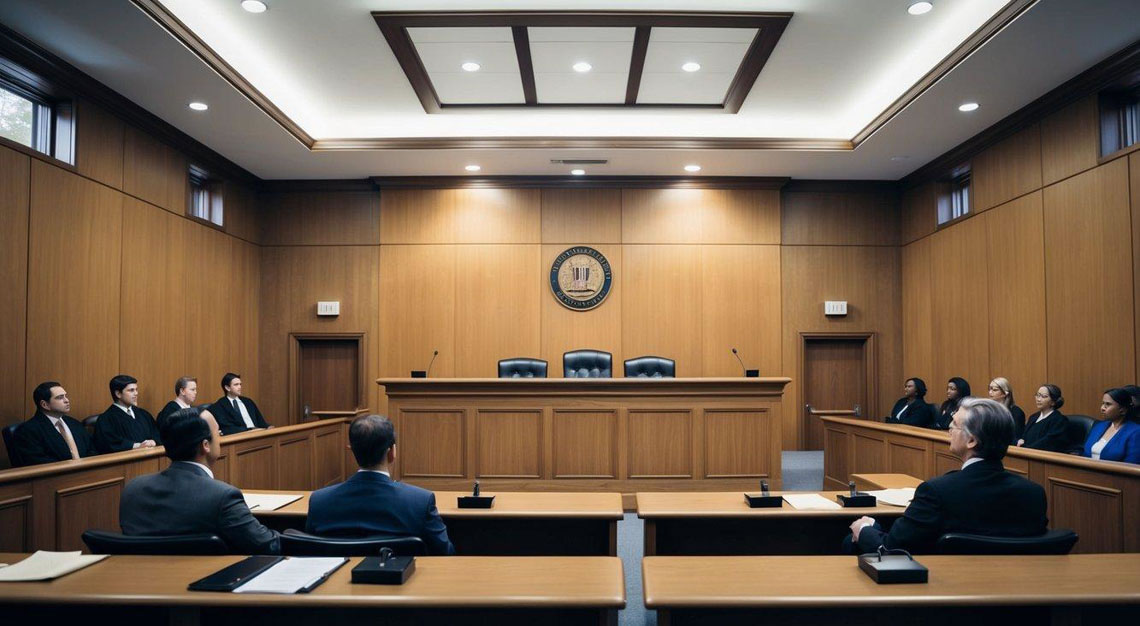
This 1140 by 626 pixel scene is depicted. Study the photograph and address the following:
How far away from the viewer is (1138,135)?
531 cm

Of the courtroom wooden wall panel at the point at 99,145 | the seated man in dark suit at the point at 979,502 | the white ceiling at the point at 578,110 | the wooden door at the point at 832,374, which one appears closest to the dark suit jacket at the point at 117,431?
the courtroom wooden wall panel at the point at 99,145

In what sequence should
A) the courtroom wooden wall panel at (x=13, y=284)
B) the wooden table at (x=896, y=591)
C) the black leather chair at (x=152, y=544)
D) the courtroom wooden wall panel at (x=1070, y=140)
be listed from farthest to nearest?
the courtroom wooden wall panel at (x=1070, y=140), the courtroom wooden wall panel at (x=13, y=284), the black leather chair at (x=152, y=544), the wooden table at (x=896, y=591)

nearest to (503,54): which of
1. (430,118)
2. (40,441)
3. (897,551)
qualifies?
(430,118)

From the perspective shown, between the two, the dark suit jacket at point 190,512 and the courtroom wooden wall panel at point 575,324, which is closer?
the dark suit jacket at point 190,512

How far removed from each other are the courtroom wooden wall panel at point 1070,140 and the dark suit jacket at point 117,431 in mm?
7783

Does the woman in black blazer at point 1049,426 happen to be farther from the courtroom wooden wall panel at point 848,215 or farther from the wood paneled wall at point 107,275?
the wood paneled wall at point 107,275

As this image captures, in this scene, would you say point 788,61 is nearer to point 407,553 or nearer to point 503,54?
point 503,54

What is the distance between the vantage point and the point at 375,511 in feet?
7.41

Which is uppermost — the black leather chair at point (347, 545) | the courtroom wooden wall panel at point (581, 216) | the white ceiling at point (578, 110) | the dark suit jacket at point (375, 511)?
the white ceiling at point (578, 110)

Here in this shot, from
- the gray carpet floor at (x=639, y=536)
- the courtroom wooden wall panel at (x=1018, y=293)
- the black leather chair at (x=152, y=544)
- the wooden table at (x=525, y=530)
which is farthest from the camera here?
the courtroom wooden wall panel at (x=1018, y=293)

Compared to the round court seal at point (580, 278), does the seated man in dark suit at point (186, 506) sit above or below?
below

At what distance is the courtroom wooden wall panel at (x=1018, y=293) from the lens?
6188 millimetres

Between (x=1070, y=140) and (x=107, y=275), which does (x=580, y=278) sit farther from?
Answer: (x=1070, y=140)

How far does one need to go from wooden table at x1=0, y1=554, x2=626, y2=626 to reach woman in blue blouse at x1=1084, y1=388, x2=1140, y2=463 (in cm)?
420
